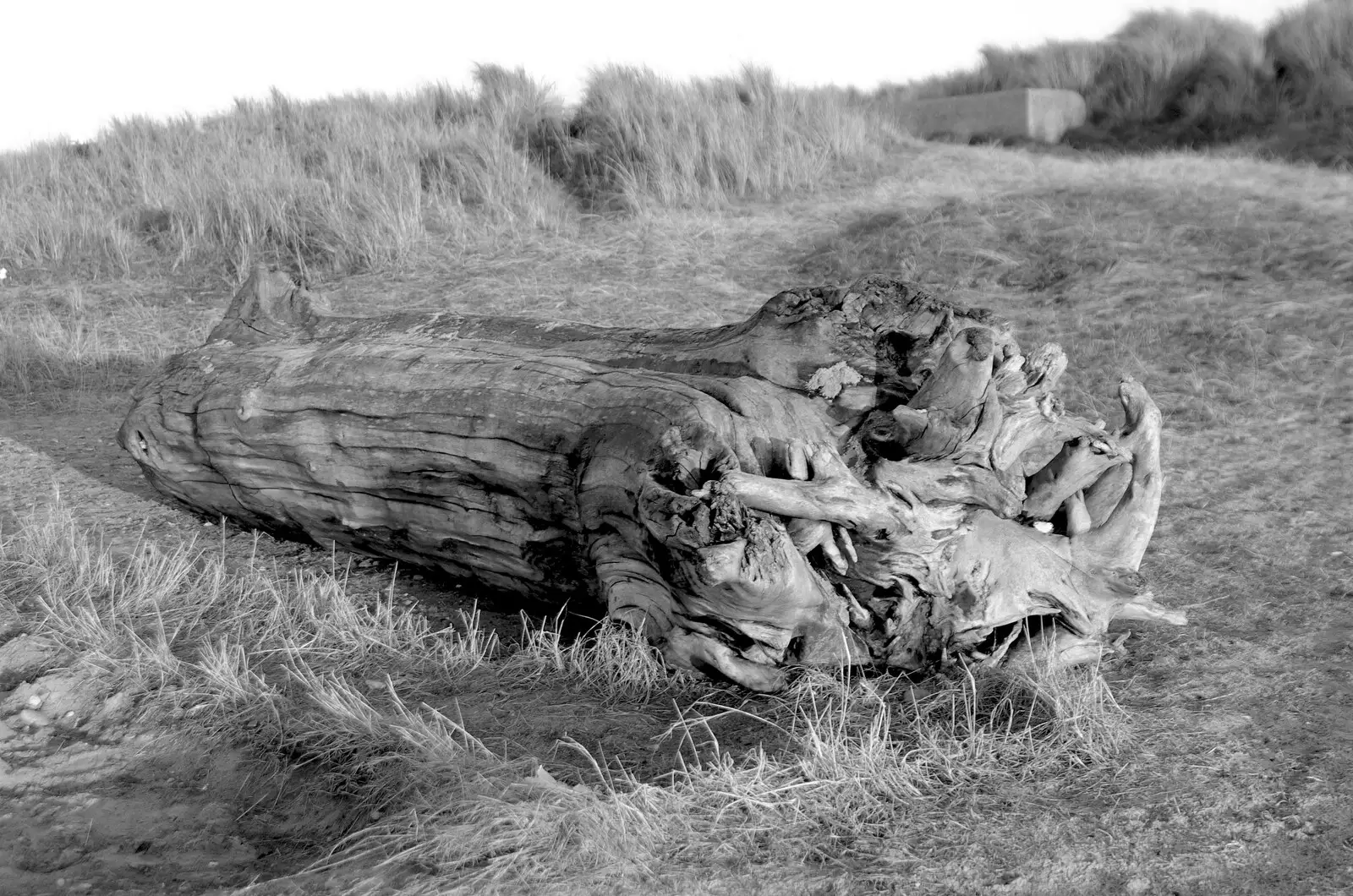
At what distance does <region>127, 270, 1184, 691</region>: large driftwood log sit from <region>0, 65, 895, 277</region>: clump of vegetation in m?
5.23

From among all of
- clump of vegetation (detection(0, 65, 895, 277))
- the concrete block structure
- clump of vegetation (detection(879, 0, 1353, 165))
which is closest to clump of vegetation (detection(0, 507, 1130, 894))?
clump of vegetation (detection(0, 65, 895, 277))

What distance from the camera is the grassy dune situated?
7.95ft

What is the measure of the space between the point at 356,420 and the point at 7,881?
6.19 feet

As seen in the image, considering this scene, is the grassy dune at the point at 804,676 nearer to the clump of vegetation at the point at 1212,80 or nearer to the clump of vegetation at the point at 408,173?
the clump of vegetation at the point at 408,173

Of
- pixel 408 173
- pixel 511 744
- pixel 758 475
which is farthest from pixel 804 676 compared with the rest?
pixel 408 173

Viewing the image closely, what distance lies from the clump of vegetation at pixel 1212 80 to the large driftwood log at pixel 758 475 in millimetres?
9904

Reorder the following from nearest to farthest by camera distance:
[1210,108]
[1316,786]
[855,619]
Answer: [1316,786], [855,619], [1210,108]

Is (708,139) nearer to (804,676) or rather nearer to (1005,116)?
(1005,116)

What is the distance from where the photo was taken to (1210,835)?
8.13 feet

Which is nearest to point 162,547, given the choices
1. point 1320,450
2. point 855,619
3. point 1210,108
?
point 855,619

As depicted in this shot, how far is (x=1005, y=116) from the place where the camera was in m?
15.6

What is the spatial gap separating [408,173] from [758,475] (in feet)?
25.9

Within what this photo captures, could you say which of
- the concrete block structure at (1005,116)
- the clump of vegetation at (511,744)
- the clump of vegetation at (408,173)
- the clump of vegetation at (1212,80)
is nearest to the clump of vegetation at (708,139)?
the clump of vegetation at (408,173)

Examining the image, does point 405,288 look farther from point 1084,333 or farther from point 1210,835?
point 1210,835
